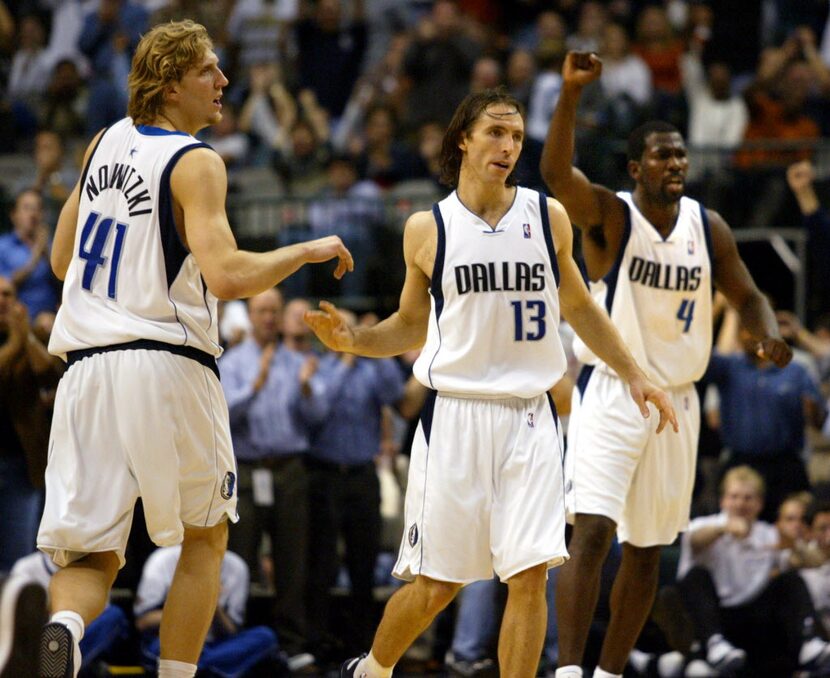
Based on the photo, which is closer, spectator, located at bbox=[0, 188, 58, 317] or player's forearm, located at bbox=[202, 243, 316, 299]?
player's forearm, located at bbox=[202, 243, 316, 299]

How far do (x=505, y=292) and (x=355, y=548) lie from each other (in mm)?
5148

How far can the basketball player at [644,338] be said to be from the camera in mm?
6918

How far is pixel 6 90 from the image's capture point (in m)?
16.6

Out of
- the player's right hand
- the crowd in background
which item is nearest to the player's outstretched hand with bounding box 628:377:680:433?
the player's right hand

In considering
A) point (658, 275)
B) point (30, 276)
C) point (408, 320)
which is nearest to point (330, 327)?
point (408, 320)

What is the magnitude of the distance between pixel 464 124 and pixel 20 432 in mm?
4765

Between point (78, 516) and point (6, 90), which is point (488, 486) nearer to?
point (78, 516)

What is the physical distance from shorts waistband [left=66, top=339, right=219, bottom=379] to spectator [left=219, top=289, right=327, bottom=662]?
4805 millimetres

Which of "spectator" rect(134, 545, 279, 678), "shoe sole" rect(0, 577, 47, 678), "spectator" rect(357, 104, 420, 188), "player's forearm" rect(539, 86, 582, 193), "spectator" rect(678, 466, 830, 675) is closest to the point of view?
"shoe sole" rect(0, 577, 47, 678)

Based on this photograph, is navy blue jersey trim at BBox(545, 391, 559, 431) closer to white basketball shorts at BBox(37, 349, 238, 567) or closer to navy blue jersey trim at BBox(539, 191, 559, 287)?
navy blue jersey trim at BBox(539, 191, 559, 287)

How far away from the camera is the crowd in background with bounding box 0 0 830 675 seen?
34.0ft

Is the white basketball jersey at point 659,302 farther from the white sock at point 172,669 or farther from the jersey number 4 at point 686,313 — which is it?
the white sock at point 172,669

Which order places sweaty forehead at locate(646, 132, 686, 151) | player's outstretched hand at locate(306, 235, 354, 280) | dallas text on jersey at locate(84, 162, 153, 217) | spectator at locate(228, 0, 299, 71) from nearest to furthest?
player's outstretched hand at locate(306, 235, 354, 280), dallas text on jersey at locate(84, 162, 153, 217), sweaty forehead at locate(646, 132, 686, 151), spectator at locate(228, 0, 299, 71)

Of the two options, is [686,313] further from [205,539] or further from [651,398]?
[205,539]
